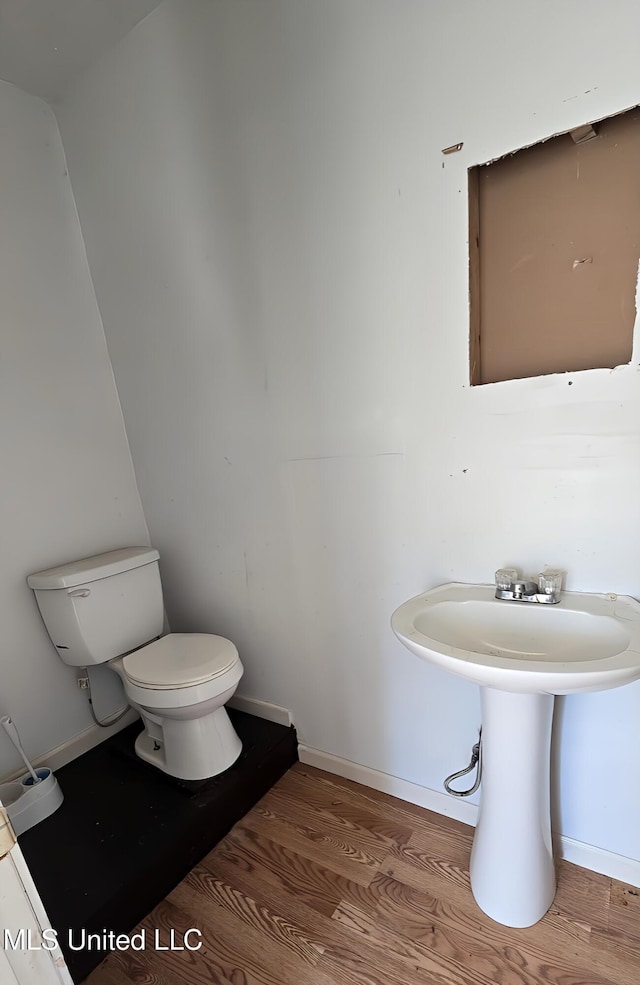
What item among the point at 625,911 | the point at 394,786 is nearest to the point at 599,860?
the point at 625,911

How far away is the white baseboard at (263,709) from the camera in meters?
1.74

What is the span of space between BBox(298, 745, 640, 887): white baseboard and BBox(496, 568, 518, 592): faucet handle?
0.74 m

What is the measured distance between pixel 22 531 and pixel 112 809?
94cm

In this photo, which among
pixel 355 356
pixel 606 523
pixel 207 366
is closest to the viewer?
pixel 606 523

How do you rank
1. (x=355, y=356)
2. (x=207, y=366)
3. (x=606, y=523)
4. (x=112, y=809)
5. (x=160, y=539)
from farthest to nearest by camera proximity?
(x=160, y=539) → (x=207, y=366) → (x=112, y=809) → (x=355, y=356) → (x=606, y=523)

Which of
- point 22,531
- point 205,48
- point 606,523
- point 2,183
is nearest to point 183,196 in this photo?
point 205,48

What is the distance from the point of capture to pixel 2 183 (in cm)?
153

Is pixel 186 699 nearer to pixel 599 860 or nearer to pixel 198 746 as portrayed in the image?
pixel 198 746

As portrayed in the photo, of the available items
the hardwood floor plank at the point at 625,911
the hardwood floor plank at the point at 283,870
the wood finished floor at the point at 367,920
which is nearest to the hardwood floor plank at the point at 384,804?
the wood finished floor at the point at 367,920

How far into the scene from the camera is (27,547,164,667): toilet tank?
1.54 m

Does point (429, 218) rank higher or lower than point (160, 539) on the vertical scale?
higher

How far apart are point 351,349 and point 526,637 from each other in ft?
2.85

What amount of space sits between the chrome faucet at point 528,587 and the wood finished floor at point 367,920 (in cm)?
79

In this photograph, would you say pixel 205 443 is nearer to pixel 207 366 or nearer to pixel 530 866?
pixel 207 366
